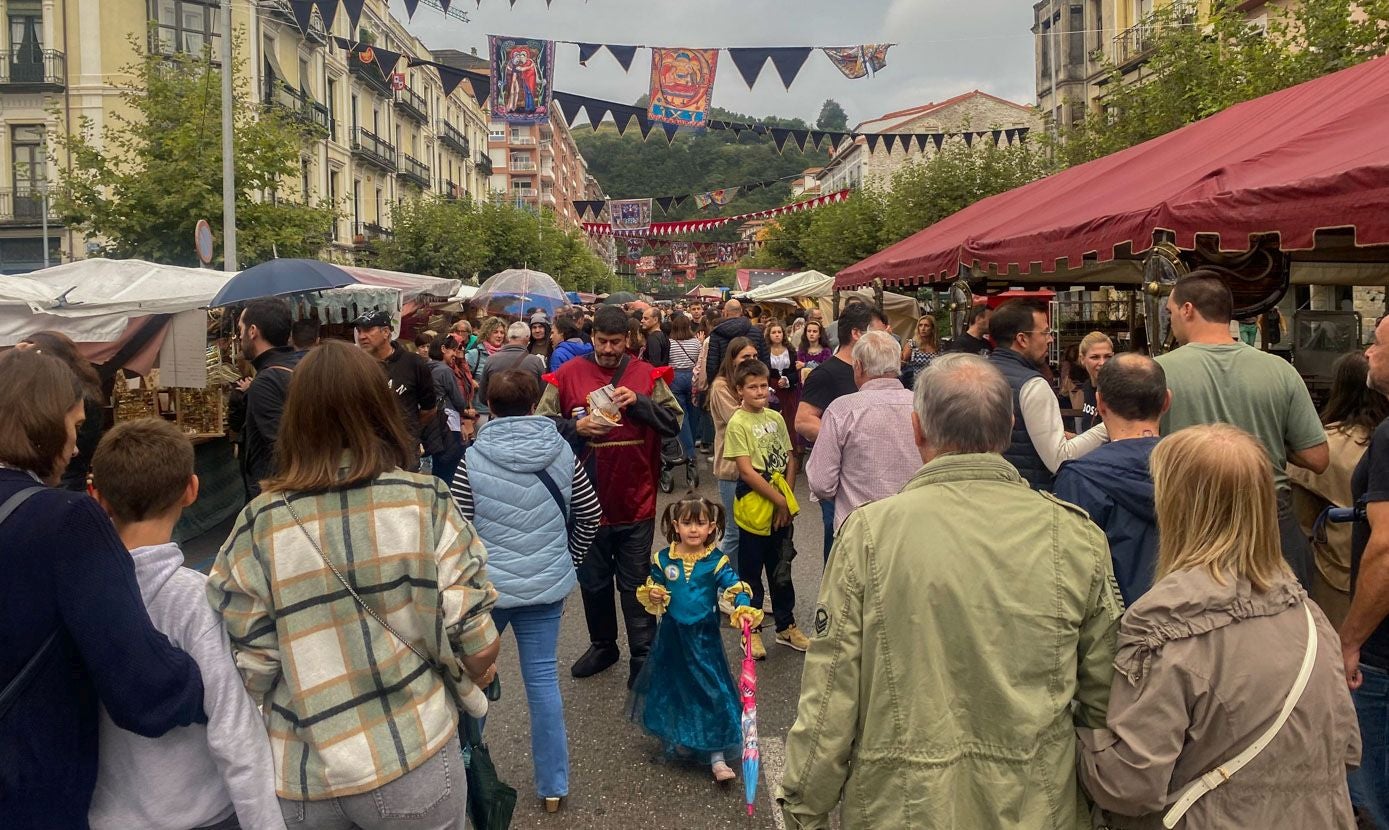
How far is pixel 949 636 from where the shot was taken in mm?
1995

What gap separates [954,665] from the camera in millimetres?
2002

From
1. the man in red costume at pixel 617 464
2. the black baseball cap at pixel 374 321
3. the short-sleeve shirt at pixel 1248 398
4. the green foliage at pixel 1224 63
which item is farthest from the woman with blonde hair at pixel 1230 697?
the green foliage at pixel 1224 63

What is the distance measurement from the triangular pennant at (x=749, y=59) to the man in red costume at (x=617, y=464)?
10066 millimetres

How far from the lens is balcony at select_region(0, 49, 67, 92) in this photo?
95.1 ft

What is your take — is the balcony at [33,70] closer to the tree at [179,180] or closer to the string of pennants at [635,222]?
the tree at [179,180]

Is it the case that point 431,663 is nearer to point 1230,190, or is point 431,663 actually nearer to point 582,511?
point 582,511

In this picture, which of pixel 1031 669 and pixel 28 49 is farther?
pixel 28 49

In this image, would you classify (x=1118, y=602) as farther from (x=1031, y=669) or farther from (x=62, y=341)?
(x=62, y=341)

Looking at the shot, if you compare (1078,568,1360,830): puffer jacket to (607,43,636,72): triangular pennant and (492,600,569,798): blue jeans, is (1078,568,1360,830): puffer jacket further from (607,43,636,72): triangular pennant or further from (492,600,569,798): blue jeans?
(607,43,636,72): triangular pennant

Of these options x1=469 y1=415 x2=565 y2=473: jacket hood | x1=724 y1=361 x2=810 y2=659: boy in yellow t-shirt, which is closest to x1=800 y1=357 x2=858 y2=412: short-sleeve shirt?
x1=724 y1=361 x2=810 y2=659: boy in yellow t-shirt

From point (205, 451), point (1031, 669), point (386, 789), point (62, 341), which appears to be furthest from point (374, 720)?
point (205, 451)

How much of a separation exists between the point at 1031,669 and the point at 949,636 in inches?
6.9

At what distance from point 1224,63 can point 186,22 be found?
2777 cm

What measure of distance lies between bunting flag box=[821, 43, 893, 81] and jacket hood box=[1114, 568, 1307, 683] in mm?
13467
